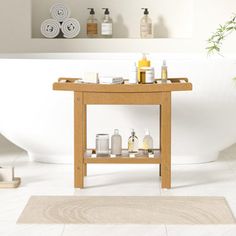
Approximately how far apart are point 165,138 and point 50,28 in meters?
2.33

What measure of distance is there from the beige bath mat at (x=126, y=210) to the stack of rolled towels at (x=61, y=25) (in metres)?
2.44

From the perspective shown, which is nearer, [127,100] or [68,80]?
[127,100]

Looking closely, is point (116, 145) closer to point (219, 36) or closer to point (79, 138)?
point (79, 138)

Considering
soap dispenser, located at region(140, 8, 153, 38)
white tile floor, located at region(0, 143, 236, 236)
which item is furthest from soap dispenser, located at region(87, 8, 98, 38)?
white tile floor, located at region(0, 143, 236, 236)

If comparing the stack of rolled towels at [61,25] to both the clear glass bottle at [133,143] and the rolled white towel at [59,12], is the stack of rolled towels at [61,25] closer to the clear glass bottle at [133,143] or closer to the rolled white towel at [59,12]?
the rolled white towel at [59,12]

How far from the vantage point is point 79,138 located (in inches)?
152

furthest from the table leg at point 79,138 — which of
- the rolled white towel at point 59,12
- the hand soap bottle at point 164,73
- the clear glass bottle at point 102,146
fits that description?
the rolled white towel at point 59,12

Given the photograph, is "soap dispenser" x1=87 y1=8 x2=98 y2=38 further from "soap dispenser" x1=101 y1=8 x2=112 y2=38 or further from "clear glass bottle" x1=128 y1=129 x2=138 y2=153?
"clear glass bottle" x1=128 y1=129 x2=138 y2=153

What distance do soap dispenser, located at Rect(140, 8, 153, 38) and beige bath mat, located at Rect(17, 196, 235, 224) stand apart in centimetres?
244

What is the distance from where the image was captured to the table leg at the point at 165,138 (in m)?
3.84

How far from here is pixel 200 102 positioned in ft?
14.3

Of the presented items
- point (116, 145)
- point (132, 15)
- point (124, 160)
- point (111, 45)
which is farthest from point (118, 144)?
point (132, 15)

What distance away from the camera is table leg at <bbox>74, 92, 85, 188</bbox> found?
3.86 metres
